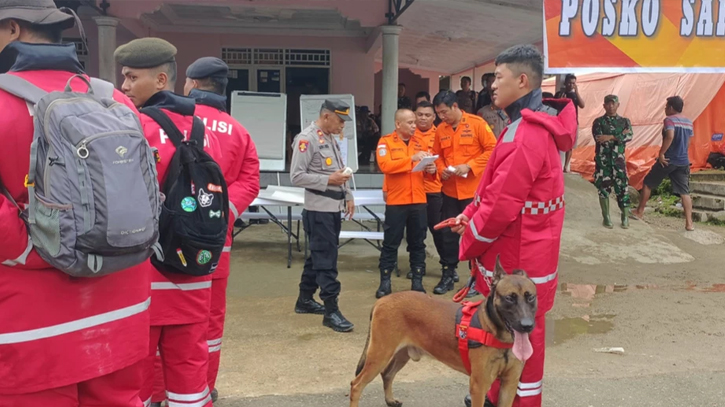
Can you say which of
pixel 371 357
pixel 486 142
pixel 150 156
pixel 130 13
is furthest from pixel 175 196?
pixel 130 13

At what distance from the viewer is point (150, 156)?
76.9 inches

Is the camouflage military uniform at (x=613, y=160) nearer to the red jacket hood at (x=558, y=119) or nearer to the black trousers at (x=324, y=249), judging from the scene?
the black trousers at (x=324, y=249)

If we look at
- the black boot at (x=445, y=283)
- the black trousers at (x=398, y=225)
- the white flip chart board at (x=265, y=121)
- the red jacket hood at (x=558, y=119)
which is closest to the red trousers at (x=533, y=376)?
the red jacket hood at (x=558, y=119)

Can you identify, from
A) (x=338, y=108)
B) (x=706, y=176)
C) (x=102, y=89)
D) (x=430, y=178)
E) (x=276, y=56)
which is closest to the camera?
(x=102, y=89)

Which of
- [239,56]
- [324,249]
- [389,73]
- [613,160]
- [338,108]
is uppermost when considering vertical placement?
[239,56]

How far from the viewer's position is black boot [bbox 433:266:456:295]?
6348 mm

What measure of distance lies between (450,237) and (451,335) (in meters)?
3.31

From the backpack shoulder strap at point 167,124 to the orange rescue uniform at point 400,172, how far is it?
351 centimetres

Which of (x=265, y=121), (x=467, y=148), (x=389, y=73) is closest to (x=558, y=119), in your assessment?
(x=467, y=148)

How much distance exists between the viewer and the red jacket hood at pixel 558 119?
3.02m

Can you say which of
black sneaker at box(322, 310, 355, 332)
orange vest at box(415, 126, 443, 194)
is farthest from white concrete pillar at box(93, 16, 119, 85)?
black sneaker at box(322, 310, 355, 332)

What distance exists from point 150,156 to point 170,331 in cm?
107

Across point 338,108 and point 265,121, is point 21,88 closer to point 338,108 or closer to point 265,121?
point 338,108

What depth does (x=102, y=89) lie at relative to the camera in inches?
79.7
